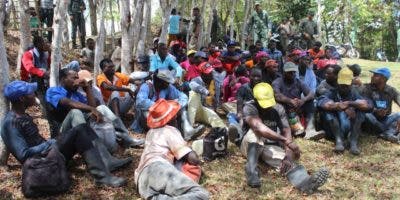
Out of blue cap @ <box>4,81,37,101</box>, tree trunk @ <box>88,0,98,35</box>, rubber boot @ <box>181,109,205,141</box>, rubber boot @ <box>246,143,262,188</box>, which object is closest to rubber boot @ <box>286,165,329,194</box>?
rubber boot @ <box>246,143,262,188</box>

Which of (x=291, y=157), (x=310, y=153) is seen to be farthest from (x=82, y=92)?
(x=310, y=153)

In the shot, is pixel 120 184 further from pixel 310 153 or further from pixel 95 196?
pixel 310 153

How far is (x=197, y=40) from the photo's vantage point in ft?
53.8

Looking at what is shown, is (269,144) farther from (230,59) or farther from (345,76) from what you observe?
(230,59)

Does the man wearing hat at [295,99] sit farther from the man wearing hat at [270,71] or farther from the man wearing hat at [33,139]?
the man wearing hat at [33,139]

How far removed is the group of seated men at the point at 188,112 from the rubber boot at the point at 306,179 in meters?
0.01

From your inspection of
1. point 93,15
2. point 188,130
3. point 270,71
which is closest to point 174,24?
point 93,15

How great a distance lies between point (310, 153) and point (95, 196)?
3.62 meters

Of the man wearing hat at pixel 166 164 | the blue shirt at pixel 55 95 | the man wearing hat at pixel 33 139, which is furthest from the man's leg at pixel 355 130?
the blue shirt at pixel 55 95

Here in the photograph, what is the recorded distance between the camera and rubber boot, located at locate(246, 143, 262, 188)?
6.18 m

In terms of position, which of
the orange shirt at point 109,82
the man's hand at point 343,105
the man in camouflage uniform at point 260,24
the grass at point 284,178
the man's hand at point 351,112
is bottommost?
the grass at point 284,178

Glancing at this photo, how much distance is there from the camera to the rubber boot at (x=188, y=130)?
764 centimetres

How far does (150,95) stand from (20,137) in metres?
2.76

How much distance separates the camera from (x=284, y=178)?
6.54 meters
